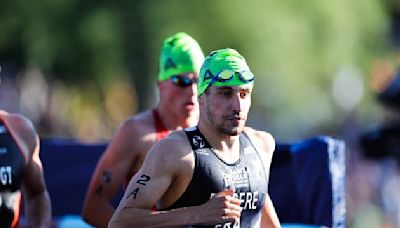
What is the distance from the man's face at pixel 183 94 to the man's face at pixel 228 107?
1.78 meters

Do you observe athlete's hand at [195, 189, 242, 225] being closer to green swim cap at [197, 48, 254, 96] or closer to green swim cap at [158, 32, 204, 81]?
green swim cap at [197, 48, 254, 96]

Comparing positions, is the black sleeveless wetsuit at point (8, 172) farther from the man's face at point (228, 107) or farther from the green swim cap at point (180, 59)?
the man's face at point (228, 107)

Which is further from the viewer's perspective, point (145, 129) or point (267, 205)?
point (145, 129)

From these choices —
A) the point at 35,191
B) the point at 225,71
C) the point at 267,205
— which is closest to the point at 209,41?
the point at 35,191

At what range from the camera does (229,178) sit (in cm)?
770

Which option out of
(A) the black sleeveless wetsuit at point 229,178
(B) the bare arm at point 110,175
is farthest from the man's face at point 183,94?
(A) the black sleeveless wetsuit at point 229,178

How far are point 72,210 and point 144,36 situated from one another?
16.8m

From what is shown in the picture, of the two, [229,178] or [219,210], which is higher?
[229,178]

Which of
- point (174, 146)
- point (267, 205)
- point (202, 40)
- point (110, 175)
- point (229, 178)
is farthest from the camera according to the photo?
point (202, 40)

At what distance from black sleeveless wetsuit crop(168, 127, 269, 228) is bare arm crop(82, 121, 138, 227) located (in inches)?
62.8

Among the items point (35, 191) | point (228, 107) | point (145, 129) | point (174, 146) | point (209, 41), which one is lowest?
point (209, 41)

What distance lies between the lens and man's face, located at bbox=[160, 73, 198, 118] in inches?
376

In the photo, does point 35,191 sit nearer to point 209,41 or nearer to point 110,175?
point 110,175

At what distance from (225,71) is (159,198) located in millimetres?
840
